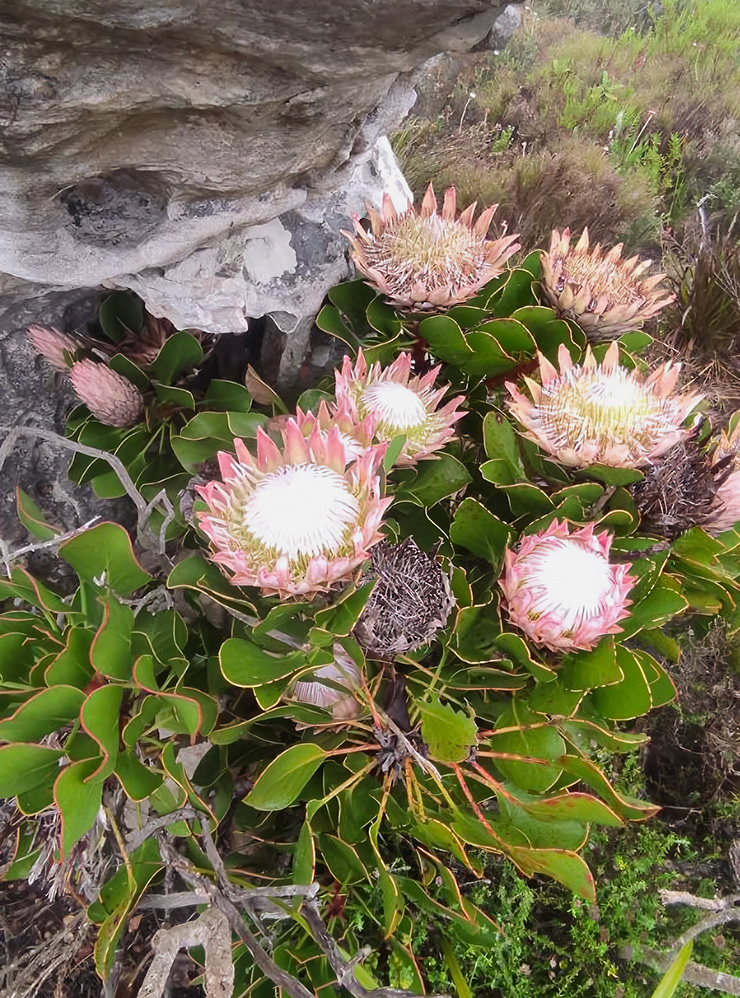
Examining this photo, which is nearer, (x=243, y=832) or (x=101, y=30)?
(x=101, y=30)

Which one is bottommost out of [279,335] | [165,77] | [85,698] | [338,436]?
[85,698]

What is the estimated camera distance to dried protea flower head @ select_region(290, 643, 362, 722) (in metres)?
0.98

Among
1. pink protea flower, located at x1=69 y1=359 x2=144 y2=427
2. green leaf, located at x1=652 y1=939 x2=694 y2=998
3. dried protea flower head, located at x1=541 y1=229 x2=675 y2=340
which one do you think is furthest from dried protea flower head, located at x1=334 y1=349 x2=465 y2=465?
green leaf, located at x1=652 y1=939 x2=694 y2=998

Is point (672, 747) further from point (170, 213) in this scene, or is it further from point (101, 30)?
point (101, 30)

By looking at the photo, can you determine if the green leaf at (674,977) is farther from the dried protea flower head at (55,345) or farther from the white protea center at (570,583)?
the dried protea flower head at (55,345)

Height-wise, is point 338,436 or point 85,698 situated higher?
point 338,436

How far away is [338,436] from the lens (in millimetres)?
826

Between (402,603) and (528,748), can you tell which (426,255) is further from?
(528,748)

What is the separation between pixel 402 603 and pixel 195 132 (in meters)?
0.67

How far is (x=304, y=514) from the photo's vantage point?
2.61 feet

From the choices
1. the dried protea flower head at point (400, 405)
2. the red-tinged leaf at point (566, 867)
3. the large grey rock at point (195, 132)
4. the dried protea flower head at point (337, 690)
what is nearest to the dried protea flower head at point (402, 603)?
the dried protea flower head at point (337, 690)

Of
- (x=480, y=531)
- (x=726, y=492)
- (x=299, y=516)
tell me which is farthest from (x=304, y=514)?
(x=726, y=492)

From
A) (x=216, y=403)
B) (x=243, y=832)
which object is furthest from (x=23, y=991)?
(x=216, y=403)

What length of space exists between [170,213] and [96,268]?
0.15 meters
